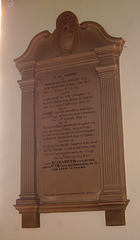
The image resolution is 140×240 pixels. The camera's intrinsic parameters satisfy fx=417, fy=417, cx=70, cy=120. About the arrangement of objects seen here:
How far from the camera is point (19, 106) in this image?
5395 mm

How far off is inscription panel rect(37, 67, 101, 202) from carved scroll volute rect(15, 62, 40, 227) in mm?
78

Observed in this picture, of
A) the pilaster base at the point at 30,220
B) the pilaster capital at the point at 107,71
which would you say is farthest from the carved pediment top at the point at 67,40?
the pilaster base at the point at 30,220

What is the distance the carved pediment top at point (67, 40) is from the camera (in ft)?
16.6

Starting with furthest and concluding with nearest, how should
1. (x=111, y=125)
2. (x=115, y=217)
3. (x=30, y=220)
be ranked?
(x=30, y=220) → (x=111, y=125) → (x=115, y=217)

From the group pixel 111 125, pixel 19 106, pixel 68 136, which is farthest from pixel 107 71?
pixel 19 106

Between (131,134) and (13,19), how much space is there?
7.86ft

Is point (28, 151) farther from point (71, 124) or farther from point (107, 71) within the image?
point (107, 71)

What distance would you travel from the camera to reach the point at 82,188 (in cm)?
473

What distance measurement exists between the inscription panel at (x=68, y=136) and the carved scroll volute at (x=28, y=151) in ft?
0.25

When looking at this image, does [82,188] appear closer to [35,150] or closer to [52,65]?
[35,150]

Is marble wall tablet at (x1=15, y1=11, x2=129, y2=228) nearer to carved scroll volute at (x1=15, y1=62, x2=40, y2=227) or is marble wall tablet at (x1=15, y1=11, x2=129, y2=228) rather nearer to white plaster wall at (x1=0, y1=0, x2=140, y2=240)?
carved scroll volute at (x1=15, y1=62, x2=40, y2=227)

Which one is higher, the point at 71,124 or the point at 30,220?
the point at 71,124

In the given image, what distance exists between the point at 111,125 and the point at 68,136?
0.55 m

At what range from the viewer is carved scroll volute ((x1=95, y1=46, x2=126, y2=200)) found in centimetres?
457
